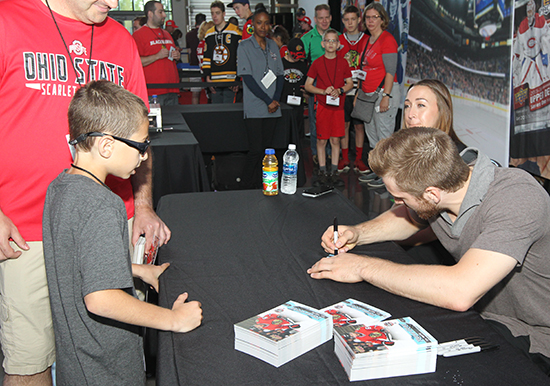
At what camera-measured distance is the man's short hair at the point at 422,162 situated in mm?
1153

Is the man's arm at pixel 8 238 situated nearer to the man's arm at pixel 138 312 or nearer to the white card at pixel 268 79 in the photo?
the man's arm at pixel 138 312

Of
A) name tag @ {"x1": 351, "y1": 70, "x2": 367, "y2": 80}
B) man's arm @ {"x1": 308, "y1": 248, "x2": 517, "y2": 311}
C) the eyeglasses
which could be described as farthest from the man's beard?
name tag @ {"x1": 351, "y1": 70, "x2": 367, "y2": 80}

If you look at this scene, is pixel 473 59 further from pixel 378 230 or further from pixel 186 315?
pixel 186 315

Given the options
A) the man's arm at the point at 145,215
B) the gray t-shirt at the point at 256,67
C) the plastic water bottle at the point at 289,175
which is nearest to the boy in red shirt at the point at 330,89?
the gray t-shirt at the point at 256,67

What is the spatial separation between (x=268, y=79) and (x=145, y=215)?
2841 mm

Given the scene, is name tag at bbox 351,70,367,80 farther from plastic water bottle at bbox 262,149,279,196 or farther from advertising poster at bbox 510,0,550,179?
plastic water bottle at bbox 262,149,279,196

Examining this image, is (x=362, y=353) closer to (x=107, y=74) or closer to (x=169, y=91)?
(x=107, y=74)

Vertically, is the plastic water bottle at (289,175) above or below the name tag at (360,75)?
below

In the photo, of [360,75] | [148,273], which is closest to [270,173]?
[148,273]

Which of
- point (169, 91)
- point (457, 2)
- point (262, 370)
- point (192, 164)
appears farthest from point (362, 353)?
point (169, 91)

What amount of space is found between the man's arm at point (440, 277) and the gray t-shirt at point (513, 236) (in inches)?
1.6

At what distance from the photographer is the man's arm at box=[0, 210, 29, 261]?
1.25 m

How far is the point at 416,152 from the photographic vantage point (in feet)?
3.79

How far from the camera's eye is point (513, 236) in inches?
43.0
